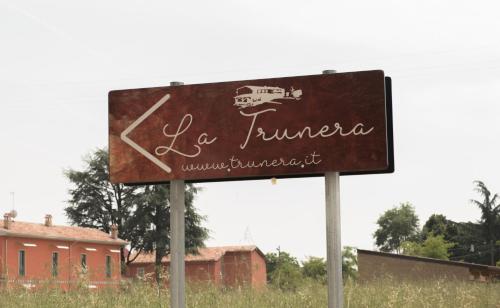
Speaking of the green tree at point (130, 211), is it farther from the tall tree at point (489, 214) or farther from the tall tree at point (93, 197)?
the tall tree at point (489, 214)

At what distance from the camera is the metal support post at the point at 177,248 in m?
9.02

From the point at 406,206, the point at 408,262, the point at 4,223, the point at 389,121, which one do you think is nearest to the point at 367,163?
the point at 389,121

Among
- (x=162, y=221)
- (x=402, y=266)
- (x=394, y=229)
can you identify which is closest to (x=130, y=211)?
(x=162, y=221)

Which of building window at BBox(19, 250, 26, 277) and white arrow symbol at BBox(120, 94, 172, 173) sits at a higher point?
white arrow symbol at BBox(120, 94, 172, 173)

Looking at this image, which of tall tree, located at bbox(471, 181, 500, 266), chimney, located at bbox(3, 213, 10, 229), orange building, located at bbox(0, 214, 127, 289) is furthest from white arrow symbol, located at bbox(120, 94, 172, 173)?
tall tree, located at bbox(471, 181, 500, 266)

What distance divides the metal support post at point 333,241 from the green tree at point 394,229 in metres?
78.4

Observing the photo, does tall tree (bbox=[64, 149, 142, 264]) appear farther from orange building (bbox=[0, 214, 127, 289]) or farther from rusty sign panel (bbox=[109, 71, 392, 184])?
rusty sign panel (bbox=[109, 71, 392, 184])

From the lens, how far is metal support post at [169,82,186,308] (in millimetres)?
9023

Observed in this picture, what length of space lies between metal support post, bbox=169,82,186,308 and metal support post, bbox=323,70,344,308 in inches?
68.3

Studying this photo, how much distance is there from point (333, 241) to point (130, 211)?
157ft

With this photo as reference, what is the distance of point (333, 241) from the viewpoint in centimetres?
829

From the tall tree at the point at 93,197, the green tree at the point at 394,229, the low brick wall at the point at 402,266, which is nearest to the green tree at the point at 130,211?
the tall tree at the point at 93,197

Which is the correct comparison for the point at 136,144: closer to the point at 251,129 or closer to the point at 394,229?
the point at 251,129

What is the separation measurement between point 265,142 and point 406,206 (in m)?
83.7
